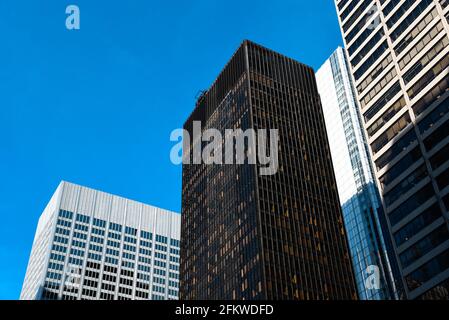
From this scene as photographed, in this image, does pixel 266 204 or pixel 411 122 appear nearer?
pixel 411 122

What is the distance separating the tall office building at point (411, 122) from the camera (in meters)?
77.8

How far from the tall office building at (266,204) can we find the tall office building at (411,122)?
44444 mm

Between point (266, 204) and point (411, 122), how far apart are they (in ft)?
184

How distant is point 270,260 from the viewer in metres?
127

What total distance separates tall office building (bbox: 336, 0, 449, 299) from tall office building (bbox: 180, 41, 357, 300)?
44.4 m

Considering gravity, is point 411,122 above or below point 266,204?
below

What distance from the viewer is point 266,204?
451 feet

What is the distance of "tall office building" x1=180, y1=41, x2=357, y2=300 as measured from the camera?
12988 centimetres

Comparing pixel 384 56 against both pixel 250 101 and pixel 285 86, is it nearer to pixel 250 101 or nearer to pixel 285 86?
pixel 250 101

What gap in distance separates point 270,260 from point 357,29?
5474cm

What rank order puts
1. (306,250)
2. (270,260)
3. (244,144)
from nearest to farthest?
(270,260), (306,250), (244,144)

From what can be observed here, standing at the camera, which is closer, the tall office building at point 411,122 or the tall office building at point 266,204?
the tall office building at point 411,122

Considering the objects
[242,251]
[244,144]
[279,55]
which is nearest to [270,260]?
[242,251]
